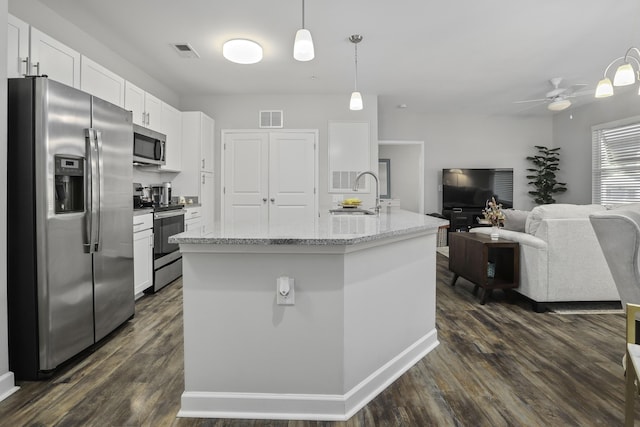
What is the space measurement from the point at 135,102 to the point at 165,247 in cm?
161

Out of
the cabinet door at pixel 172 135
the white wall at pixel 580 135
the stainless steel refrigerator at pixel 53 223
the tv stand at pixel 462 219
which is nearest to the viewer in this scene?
the stainless steel refrigerator at pixel 53 223

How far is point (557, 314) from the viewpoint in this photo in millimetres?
3342

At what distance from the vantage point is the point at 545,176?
7.48m

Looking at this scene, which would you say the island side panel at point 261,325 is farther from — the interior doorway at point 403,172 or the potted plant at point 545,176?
the interior doorway at point 403,172

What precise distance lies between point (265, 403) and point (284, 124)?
4.84 meters

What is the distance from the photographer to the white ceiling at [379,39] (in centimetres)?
321

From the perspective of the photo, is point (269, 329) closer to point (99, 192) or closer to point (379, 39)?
point (99, 192)

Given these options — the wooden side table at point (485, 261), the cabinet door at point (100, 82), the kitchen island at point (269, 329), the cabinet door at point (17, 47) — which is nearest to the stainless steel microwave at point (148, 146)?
the cabinet door at point (100, 82)

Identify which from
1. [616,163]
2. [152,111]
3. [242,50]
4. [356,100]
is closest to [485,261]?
[356,100]

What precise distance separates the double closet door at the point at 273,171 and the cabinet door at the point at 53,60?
2.98 meters

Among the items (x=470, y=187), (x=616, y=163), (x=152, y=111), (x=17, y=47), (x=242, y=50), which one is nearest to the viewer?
(x=17, y=47)

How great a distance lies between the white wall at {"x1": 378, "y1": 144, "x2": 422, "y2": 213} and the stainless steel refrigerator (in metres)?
7.20

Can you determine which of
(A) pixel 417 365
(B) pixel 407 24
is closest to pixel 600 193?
(B) pixel 407 24

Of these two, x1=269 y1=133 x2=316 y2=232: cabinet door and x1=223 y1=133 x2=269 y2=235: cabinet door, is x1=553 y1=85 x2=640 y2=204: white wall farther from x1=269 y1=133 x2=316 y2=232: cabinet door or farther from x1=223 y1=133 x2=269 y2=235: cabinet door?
x1=223 y1=133 x2=269 y2=235: cabinet door
